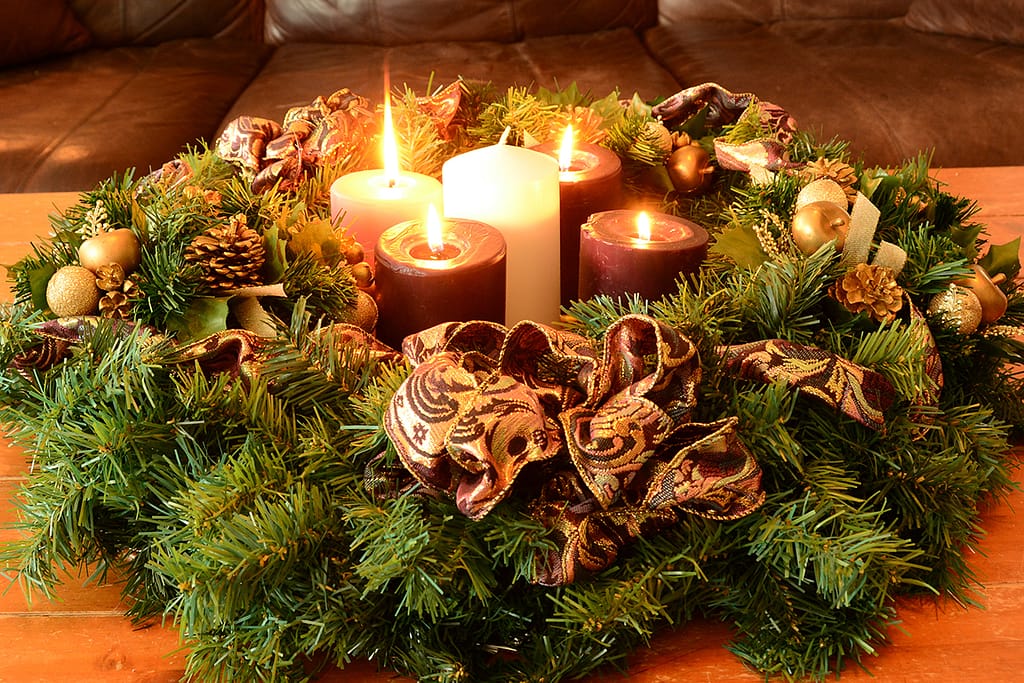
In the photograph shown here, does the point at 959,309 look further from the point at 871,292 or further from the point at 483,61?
the point at 483,61

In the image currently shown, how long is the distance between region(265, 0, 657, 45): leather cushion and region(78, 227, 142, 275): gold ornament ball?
1.60 metres

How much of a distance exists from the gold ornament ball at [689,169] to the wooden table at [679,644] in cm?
44

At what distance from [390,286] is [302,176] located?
30 cm

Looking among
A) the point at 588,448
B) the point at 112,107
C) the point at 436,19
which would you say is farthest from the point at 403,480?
the point at 436,19

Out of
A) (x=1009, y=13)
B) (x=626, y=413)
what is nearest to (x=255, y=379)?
(x=626, y=413)

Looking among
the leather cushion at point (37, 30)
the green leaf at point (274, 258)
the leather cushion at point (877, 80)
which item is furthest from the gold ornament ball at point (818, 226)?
the leather cushion at point (37, 30)

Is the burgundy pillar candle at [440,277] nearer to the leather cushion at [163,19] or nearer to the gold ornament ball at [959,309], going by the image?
the gold ornament ball at [959,309]

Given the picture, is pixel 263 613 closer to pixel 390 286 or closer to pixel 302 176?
pixel 390 286

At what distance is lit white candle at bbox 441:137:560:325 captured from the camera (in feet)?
2.41

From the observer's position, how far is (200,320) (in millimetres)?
633

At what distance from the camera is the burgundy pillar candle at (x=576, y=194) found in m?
0.81

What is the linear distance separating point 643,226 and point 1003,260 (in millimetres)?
296

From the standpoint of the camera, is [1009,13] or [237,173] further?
[1009,13]

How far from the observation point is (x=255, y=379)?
558 mm
